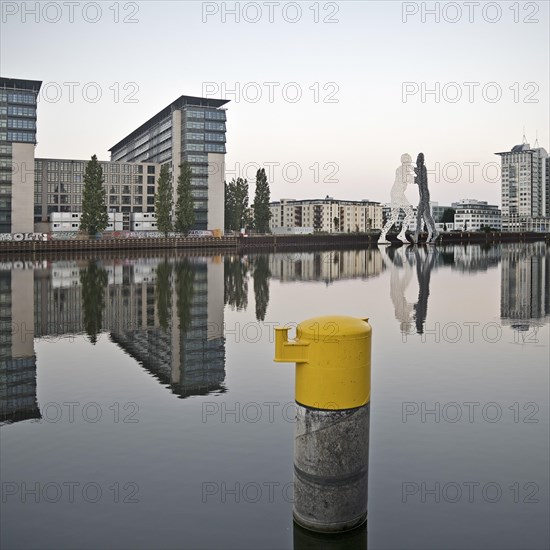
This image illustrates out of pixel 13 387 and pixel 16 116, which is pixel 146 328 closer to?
pixel 13 387

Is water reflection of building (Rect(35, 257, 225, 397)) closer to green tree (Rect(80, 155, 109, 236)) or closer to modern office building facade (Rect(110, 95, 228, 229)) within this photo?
green tree (Rect(80, 155, 109, 236))

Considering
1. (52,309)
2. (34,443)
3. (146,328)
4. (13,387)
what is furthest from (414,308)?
(34,443)

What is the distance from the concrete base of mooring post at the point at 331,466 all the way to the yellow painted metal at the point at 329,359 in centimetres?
18

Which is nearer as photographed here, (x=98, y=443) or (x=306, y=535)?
(x=306, y=535)

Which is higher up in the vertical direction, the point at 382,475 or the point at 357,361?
the point at 357,361

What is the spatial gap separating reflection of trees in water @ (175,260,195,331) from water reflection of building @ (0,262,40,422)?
6335mm

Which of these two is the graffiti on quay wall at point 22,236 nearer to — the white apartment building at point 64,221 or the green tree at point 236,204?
the white apartment building at point 64,221

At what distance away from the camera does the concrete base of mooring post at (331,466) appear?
7.74 meters

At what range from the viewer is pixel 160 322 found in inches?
1071

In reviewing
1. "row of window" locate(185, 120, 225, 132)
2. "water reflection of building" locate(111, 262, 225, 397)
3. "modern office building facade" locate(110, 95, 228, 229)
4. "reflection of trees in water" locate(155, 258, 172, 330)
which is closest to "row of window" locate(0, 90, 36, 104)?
"modern office building facade" locate(110, 95, 228, 229)

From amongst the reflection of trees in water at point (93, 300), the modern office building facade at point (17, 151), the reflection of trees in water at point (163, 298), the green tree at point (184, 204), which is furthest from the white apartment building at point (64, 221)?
the reflection of trees in water at point (163, 298)

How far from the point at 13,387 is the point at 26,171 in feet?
429

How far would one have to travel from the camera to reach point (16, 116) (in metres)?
133

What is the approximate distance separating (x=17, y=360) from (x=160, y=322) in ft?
27.1
